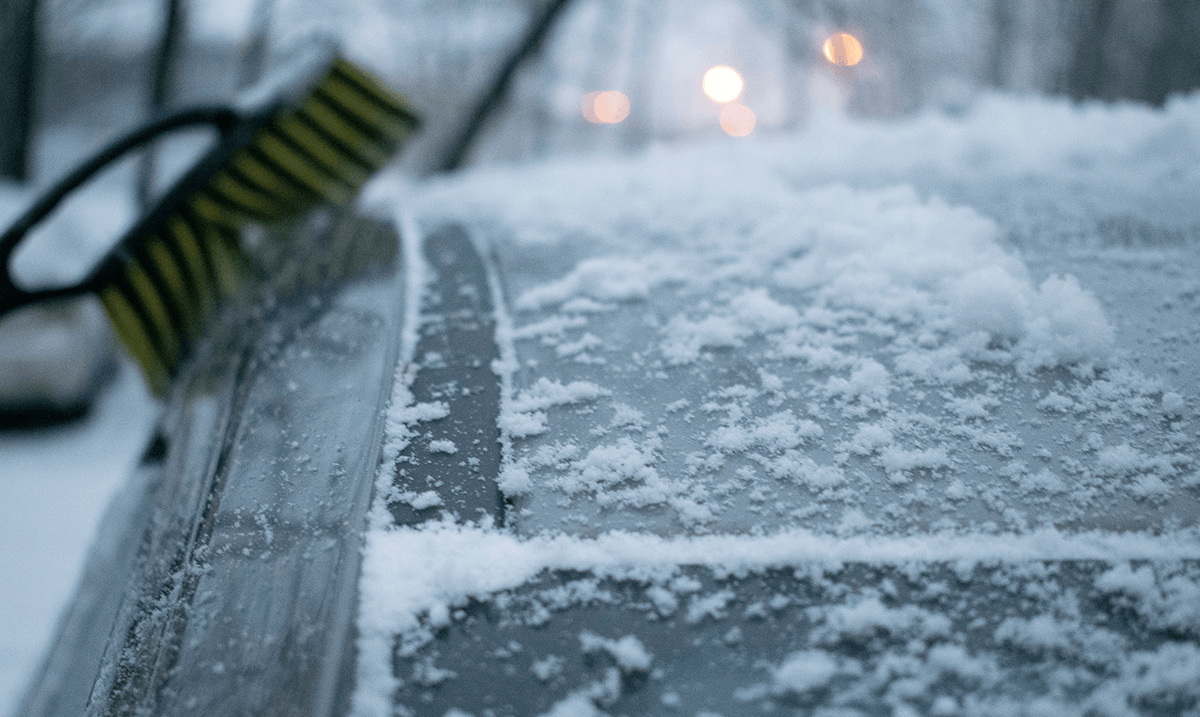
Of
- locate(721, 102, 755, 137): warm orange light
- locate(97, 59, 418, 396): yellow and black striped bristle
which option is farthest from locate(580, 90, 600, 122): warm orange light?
locate(97, 59, 418, 396): yellow and black striped bristle

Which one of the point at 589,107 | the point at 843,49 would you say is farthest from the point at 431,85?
the point at 843,49

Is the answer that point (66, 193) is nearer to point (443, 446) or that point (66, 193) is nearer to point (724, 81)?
point (443, 446)

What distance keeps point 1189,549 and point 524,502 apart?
86cm

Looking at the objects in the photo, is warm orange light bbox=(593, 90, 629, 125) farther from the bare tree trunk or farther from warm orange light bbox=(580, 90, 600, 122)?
the bare tree trunk

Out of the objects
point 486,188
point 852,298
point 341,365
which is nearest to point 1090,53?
point 486,188

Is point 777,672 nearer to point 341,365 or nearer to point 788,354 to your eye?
point 788,354

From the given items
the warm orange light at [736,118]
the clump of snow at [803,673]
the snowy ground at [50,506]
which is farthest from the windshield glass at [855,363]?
the warm orange light at [736,118]

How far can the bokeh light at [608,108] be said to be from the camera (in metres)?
19.0

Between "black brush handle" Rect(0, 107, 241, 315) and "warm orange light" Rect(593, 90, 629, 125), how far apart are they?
57.6 feet

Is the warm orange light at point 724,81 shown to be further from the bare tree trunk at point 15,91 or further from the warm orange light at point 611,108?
the bare tree trunk at point 15,91

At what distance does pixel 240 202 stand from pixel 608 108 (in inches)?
713

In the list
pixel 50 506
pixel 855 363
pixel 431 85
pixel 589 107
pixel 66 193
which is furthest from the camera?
pixel 589 107

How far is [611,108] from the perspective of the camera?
19797 mm

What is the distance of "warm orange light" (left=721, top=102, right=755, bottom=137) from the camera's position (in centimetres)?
1991
